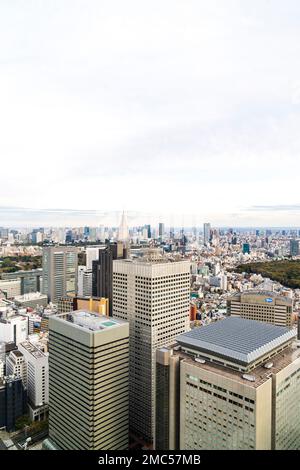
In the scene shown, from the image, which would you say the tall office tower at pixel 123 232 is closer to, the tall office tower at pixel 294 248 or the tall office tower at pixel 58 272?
the tall office tower at pixel 58 272

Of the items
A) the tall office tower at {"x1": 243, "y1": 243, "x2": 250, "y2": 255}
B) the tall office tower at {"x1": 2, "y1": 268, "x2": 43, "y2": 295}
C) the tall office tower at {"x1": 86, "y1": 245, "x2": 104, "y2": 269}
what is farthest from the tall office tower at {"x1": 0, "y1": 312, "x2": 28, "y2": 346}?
the tall office tower at {"x1": 243, "y1": 243, "x2": 250, "y2": 255}

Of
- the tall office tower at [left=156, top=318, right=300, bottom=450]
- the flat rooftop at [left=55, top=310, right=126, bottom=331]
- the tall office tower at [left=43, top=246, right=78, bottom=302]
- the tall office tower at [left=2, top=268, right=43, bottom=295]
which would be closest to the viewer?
the tall office tower at [left=156, top=318, right=300, bottom=450]

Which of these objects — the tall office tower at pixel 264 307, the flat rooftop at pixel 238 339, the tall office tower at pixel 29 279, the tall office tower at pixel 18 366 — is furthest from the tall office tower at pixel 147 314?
the tall office tower at pixel 29 279

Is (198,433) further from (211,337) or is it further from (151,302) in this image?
(151,302)

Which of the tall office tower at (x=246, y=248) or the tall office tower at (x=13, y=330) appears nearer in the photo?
the tall office tower at (x=13, y=330)

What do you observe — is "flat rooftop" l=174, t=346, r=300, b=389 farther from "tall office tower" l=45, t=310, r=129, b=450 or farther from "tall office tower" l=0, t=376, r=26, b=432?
"tall office tower" l=0, t=376, r=26, b=432
